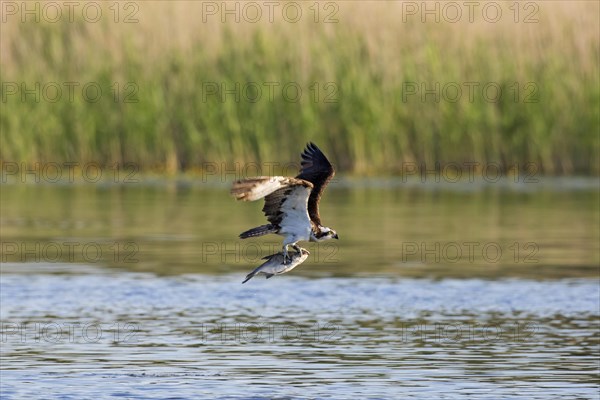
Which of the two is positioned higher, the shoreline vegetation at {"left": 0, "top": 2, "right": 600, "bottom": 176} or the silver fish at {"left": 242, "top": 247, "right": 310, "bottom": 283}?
the shoreline vegetation at {"left": 0, "top": 2, "right": 600, "bottom": 176}

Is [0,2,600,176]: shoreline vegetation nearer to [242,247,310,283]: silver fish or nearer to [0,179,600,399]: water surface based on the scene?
[0,179,600,399]: water surface

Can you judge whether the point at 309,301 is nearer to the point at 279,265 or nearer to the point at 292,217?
the point at 279,265

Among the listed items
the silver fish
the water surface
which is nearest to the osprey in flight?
the silver fish

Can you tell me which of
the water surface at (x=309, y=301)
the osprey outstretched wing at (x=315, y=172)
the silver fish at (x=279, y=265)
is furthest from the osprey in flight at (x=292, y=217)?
the water surface at (x=309, y=301)

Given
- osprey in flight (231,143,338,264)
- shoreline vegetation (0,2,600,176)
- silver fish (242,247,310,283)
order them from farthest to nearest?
1. shoreline vegetation (0,2,600,176)
2. silver fish (242,247,310,283)
3. osprey in flight (231,143,338,264)

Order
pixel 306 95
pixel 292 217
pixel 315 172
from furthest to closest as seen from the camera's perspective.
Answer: pixel 306 95 < pixel 315 172 < pixel 292 217

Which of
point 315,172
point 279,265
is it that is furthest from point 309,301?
point 279,265

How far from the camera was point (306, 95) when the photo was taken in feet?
102

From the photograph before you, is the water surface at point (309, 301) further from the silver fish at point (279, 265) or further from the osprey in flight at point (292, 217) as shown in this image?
the osprey in flight at point (292, 217)

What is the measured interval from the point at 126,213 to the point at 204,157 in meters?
5.48

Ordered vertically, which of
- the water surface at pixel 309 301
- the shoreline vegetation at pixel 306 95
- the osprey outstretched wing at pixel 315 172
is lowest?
the water surface at pixel 309 301

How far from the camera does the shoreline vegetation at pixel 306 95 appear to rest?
30.7 metres

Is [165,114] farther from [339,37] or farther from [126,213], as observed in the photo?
[126,213]

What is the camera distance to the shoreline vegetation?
101 ft
